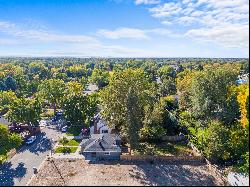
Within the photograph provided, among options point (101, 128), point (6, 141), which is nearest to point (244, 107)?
point (101, 128)

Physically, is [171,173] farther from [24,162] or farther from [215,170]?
[24,162]

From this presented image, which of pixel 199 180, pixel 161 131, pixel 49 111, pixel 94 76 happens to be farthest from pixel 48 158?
pixel 94 76

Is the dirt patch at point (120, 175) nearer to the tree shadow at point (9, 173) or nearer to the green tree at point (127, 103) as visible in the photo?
the tree shadow at point (9, 173)

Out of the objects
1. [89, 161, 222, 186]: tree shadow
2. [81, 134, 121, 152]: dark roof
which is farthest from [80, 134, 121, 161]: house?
[89, 161, 222, 186]: tree shadow

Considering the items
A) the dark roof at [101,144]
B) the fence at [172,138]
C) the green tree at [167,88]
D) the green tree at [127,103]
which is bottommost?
the fence at [172,138]

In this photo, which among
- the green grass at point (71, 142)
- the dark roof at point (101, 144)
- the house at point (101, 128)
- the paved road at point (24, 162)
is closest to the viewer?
the paved road at point (24, 162)

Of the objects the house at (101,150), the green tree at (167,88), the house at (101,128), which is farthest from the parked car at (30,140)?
the green tree at (167,88)
